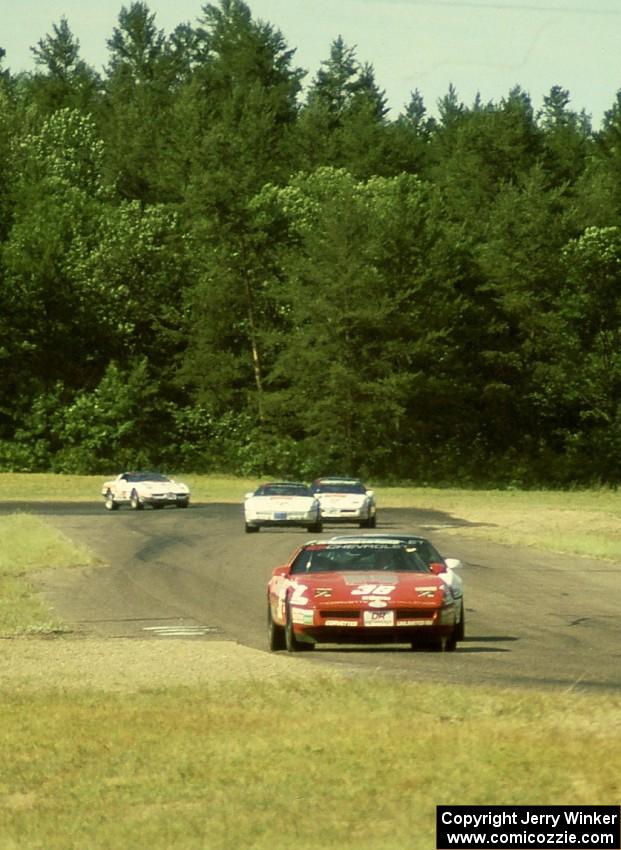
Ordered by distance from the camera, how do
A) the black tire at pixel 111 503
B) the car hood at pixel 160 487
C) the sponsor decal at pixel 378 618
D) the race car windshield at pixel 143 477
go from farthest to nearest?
the race car windshield at pixel 143 477, the black tire at pixel 111 503, the car hood at pixel 160 487, the sponsor decal at pixel 378 618

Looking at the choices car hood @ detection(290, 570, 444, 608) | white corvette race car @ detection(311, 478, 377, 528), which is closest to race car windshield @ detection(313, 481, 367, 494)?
white corvette race car @ detection(311, 478, 377, 528)

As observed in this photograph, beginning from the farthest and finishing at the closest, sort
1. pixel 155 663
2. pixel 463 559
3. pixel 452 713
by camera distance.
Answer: pixel 463 559, pixel 155 663, pixel 452 713

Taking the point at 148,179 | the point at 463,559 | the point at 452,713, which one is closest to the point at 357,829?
the point at 452,713

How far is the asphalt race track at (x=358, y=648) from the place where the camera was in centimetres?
2014

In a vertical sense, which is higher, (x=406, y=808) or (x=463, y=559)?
(x=406, y=808)

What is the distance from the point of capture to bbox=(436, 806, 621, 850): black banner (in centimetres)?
922

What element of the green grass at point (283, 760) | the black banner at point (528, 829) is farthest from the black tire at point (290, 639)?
the black banner at point (528, 829)

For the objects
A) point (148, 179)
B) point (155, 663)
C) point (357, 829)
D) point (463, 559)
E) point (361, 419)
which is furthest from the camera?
point (148, 179)

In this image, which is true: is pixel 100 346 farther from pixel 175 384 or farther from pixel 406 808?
pixel 406 808

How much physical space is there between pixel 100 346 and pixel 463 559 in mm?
69926

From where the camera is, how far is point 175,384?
345 feet

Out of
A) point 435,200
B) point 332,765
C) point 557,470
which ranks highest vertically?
point 435,200

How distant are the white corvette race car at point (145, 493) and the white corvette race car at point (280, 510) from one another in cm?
1485

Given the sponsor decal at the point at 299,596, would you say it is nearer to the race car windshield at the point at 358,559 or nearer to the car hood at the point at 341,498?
the race car windshield at the point at 358,559
